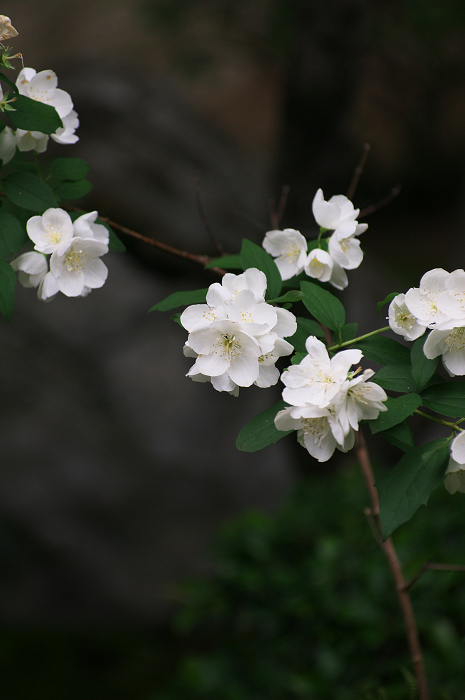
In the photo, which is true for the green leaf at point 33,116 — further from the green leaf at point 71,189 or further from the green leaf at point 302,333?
the green leaf at point 302,333

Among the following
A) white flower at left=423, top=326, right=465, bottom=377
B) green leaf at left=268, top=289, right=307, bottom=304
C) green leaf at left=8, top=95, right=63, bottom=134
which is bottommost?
green leaf at left=268, top=289, right=307, bottom=304

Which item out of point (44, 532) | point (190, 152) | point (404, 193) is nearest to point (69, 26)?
point (190, 152)

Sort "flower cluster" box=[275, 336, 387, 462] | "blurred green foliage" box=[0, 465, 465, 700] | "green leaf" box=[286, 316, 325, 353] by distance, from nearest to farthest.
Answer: "flower cluster" box=[275, 336, 387, 462] < "green leaf" box=[286, 316, 325, 353] < "blurred green foliage" box=[0, 465, 465, 700]

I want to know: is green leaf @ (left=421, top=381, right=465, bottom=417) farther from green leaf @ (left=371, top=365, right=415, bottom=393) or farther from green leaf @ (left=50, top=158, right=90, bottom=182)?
green leaf @ (left=50, top=158, right=90, bottom=182)

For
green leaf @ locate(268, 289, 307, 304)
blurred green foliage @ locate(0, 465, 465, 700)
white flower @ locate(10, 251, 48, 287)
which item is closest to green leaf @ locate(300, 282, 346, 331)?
green leaf @ locate(268, 289, 307, 304)

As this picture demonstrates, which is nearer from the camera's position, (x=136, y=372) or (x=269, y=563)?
(x=269, y=563)

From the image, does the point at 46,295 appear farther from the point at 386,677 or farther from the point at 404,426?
the point at 386,677
